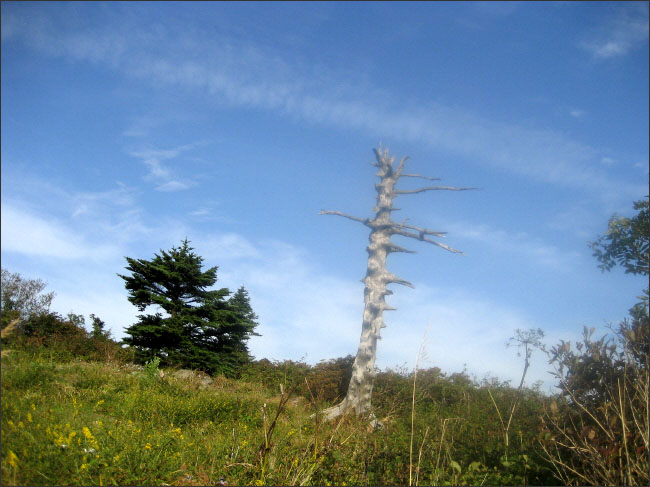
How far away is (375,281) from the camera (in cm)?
1227

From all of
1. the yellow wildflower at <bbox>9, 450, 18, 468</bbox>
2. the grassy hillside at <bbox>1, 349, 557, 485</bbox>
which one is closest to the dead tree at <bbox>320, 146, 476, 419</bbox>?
the grassy hillside at <bbox>1, 349, 557, 485</bbox>

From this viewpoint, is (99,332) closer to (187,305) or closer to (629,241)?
(187,305)

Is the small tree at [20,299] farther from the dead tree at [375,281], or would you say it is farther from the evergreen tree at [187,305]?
the dead tree at [375,281]

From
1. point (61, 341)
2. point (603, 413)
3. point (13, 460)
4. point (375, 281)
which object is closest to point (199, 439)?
point (13, 460)

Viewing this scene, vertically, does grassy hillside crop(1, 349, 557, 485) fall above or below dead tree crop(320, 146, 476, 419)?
below

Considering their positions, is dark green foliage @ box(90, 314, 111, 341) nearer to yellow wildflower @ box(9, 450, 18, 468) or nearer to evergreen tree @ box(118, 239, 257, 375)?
evergreen tree @ box(118, 239, 257, 375)

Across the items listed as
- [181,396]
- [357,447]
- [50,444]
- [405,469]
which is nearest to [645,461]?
[405,469]

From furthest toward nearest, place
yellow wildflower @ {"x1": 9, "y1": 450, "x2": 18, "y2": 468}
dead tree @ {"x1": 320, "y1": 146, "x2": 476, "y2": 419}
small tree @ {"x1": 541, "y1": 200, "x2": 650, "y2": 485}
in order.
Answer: dead tree @ {"x1": 320, "y1": 146, "x2": 476, "y2": 419} → small tree @ {"x1": 541, "y1": 200, "x2": 650, "y2": 485} → yellow wildflower @ {"x1": 9, "y1": 450, "x2": 18, "y2": 468}

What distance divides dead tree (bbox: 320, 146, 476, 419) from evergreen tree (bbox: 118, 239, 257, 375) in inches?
241

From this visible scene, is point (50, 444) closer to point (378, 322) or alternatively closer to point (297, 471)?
point (297, 471)

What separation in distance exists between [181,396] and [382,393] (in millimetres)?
6283

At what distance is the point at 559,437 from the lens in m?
5.59

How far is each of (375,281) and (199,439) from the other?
7.39m

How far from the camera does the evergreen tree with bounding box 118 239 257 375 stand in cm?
561
